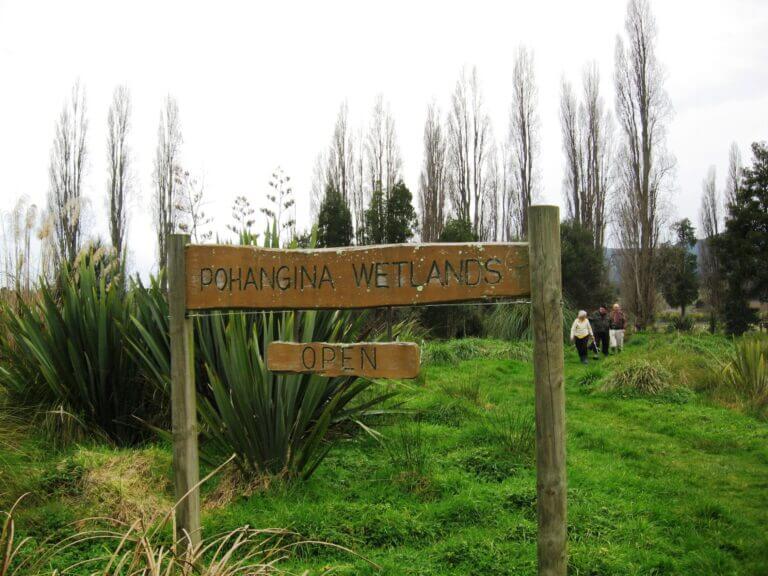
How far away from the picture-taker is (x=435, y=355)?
1136 centimetres

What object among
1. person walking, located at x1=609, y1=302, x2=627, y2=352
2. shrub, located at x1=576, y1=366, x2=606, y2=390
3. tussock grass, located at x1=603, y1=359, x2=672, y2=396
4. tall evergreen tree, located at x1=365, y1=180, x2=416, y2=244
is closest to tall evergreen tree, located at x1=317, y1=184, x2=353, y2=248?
tall evergreen tree, located at x1=365, y1=180, x2=416, y2=244

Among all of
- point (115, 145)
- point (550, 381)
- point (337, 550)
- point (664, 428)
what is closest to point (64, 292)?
point (337, 550)

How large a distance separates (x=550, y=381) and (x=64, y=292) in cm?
468

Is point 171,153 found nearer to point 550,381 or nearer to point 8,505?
point 8,505

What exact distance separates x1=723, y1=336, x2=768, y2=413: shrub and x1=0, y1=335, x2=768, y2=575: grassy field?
131cm

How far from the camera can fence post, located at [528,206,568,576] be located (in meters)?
2.84

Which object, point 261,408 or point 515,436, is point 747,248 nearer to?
point 515,436

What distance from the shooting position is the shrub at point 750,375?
24.2 feet

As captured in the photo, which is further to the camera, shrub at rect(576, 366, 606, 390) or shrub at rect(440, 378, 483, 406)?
shrub at rect(576, 366, 606, 390)

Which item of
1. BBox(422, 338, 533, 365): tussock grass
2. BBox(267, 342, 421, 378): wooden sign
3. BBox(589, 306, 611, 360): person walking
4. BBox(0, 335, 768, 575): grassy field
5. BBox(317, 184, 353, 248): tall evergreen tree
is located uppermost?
BBox(317, 184, 353, 248): tall evergreen tree

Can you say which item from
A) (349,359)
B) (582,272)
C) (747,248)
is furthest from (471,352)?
(747,248)

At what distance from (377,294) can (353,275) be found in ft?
0.52

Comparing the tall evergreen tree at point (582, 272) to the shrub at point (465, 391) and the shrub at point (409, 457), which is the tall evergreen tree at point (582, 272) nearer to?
Result: the shrub at point (465, 391)

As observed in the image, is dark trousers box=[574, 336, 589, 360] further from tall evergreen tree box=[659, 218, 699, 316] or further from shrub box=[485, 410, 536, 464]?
tall evergreen tree box=[659, 218, 699, 316]
